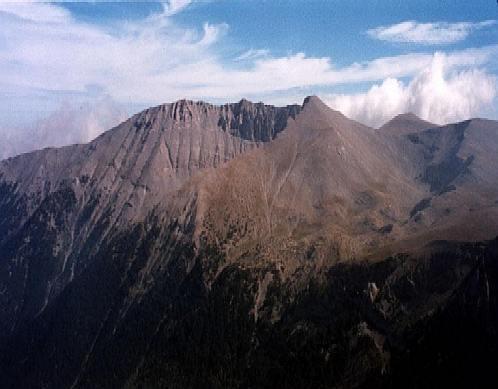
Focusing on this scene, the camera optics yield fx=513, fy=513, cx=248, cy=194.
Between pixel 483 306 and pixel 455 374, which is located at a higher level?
pixel 483 306

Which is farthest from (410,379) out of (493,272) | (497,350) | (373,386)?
(493,272)

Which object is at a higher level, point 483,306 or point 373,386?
point 483,306

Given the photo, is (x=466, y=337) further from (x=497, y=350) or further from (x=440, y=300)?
(x=440, y=300)

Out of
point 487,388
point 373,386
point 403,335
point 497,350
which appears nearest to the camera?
point 487,388

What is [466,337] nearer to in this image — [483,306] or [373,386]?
[483,306]

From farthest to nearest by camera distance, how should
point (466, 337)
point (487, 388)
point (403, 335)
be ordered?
point (403, 335), point (466, 337), point (487, 388)

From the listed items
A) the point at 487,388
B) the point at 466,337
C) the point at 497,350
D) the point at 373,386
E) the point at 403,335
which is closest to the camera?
the point at 487,388

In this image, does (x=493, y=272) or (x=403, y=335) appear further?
(x=403, y=335)

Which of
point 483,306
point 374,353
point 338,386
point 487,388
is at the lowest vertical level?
point 338,386

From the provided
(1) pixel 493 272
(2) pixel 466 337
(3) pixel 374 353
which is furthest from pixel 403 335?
(1) pixel 493 272
